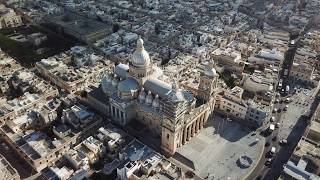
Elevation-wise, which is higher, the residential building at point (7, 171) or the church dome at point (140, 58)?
the church dome at point (140, 58)

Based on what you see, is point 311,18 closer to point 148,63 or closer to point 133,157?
point 148,63

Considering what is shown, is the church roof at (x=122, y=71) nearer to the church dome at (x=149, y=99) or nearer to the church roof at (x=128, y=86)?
the church roof at (x=128, y=86)

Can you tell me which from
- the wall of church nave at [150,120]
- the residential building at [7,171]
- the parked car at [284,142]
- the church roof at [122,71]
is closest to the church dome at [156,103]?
the wall of church nave at [150,120]

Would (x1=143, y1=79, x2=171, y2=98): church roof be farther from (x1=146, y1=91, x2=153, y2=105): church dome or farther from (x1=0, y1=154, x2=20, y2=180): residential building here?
(x1=0, y1=154, x2=20, y2=180): residential building

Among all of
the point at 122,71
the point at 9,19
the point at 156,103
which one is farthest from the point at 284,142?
the point at 9,19

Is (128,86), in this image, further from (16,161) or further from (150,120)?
(16,161)

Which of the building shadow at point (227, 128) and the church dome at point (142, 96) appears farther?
the church dome at point (142, 96)

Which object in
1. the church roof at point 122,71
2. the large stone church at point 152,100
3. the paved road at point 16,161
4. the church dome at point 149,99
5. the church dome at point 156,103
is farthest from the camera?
the church roof at point 122,71

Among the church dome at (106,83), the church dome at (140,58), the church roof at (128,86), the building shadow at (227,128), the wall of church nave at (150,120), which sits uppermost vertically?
the church dome at (140,58)

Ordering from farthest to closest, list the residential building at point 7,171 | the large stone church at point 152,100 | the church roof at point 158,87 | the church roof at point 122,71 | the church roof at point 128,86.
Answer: the church roof at point 122,71
the church roof at point 128,86
the church roof at point 158,87
the large stone church at point 152,100
the residential building at point 7,171
